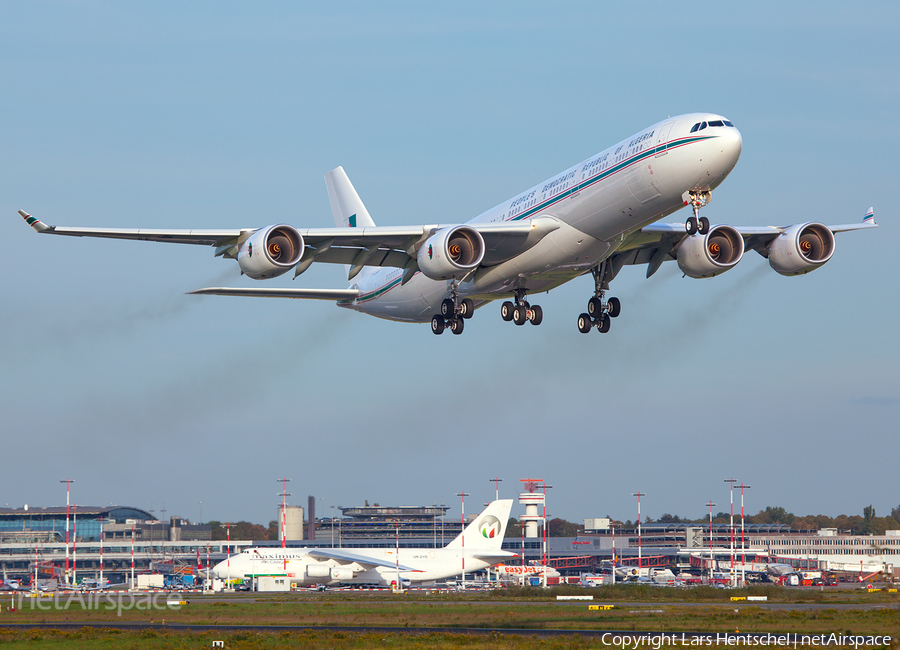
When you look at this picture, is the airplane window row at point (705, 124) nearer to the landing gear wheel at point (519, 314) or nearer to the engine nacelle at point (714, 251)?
the engine nacelle at point (714, 251)

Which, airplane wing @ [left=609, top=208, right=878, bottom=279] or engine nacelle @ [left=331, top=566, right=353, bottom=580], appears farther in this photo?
engine nacelle @ [left=331, top=566, right=353, bottom=580]

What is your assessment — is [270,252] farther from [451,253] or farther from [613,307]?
[613,307]

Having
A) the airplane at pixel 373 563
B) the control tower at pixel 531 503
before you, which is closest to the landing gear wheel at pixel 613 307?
the airplane at pixel 373 563

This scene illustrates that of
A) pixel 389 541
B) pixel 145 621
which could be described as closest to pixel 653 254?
pixel 145 621

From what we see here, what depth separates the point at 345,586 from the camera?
293ft

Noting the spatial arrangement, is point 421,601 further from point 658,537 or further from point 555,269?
point 658,537

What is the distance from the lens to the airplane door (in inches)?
1444

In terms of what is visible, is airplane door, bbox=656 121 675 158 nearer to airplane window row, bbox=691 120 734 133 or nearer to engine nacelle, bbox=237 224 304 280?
airplane window row, bbox=691 120 734 133

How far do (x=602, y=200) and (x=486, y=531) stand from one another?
57.4 metres

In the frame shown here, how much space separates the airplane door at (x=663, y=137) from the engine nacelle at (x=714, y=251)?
7.94 meters

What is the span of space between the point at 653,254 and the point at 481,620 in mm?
19892

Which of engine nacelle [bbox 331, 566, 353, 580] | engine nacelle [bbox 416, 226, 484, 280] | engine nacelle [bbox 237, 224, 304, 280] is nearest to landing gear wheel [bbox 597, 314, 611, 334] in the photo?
engine nacelle [bbox 416, 226, 484, 280]

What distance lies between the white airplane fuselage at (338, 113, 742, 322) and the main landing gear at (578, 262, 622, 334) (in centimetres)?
289

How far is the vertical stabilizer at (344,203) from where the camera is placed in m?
60.3
